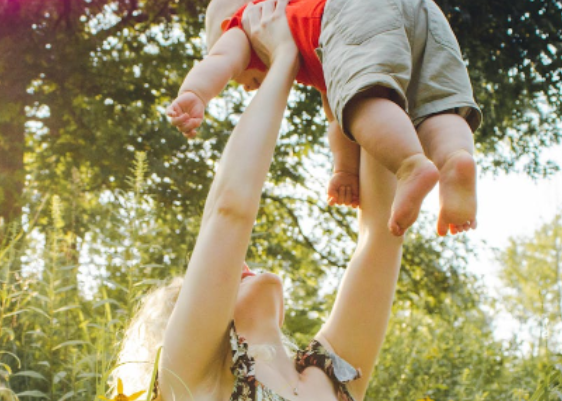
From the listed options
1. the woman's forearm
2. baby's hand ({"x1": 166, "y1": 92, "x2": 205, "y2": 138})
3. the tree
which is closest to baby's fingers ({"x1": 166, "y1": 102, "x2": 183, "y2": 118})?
baby's hand ({"x1": 166, "y1": 92, "x2": 205, "y2": 138})

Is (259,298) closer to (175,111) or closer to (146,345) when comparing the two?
(146,345)

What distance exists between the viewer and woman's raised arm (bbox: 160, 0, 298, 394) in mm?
1691

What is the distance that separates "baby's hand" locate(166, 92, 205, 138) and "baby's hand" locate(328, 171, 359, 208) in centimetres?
48

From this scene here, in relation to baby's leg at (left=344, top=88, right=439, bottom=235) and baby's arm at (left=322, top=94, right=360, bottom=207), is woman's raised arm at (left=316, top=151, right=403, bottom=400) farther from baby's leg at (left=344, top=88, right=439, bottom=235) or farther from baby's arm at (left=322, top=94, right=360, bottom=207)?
baby's leg at (left=344, top=88, right=439, bottom=235)

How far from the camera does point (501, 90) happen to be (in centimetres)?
610

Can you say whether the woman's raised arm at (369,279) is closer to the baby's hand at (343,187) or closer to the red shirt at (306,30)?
the baby's hand at (343,187)

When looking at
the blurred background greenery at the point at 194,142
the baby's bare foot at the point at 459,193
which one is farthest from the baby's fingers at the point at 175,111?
the blurred background greenery at the point at 194,142

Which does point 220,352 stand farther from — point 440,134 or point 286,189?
point 286,189

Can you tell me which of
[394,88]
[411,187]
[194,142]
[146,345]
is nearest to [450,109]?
[394,88]

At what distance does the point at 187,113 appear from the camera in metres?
1.70

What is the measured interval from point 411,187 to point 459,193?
0.12m

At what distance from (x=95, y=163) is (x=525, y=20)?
353 cm

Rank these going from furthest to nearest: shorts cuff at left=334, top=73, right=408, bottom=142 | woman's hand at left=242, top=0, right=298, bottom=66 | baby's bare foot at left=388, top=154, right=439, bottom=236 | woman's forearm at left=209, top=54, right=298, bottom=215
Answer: woman's hand at left=242, top=0, right=298, bottom=66, woman's forearm at left=209, top=54, right=298, bottom=215, shorts cuff at left=334, top=73, right=408, bottom=142, baby's bare foot at left=388, top=154, right=439, bottom=236

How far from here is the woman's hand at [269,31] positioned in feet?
6.23
